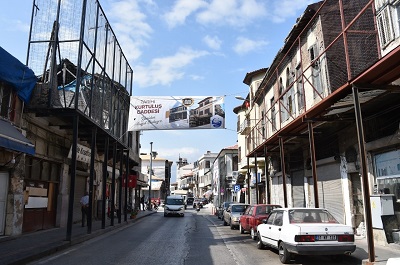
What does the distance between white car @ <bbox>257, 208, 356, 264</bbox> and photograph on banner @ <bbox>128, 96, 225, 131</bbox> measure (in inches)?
442

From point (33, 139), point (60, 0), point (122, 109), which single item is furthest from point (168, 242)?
point (122, 109)

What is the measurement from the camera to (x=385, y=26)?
12.4 metres

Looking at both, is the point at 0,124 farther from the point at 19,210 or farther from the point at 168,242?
the point at 168,242

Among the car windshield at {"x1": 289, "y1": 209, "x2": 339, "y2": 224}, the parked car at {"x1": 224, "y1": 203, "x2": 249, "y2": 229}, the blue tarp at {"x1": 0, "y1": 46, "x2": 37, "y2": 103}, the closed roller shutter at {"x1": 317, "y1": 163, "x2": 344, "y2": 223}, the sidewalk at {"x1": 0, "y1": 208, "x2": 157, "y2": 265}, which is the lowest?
the sidewalk at {"x1": 0, "y1": 208, "x2": 157, "y2": 265}

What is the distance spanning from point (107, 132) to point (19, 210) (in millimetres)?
6032

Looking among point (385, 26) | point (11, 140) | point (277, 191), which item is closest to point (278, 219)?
point (385, 26)

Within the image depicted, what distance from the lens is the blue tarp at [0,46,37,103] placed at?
12.8 m

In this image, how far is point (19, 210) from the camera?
1427cm

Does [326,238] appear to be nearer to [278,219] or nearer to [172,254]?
[278,219]

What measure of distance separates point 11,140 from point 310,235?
9686mm

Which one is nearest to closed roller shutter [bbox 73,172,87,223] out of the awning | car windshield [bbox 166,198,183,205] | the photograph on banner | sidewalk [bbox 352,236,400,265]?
the photograph on banner

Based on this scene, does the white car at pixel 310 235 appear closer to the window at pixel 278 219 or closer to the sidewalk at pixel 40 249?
the window at pixel 278 219

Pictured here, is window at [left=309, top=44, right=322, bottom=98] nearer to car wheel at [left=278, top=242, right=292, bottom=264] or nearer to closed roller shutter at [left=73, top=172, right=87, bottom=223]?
car wheel at [left=278, top=242, right=292, bottom=264]

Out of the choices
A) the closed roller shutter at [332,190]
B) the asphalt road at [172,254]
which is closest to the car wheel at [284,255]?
the asphalt road at [172,254]
